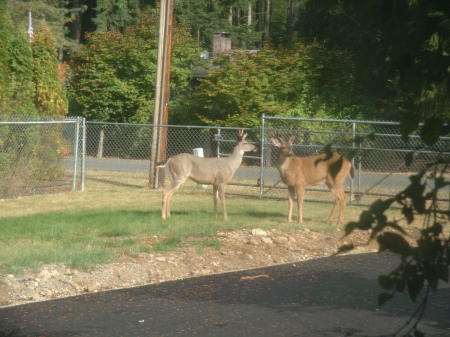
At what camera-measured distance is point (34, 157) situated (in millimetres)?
20625

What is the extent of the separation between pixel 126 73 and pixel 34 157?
1643 centimetres

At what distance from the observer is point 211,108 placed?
103 feet

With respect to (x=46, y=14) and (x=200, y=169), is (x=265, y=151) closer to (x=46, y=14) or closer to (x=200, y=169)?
(x=200, y=169)

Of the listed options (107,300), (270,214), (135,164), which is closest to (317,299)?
(107,300)

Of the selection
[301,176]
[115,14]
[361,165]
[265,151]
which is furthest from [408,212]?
[115,14]

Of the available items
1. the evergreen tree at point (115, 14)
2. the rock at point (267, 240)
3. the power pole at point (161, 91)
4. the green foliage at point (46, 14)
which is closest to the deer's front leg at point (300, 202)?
the rock at point (267, 240)

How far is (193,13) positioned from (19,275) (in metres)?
52.3

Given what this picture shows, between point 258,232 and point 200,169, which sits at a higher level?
point 200,169

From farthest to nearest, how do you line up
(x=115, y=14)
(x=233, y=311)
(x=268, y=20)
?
(x=268, y=20), (x=115, y=14), (x=233, y=311)

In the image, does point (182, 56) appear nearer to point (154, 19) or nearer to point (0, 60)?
point (154, 19)

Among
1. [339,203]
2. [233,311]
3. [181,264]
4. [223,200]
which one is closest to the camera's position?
[233,311]

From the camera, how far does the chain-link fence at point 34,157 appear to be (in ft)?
63.6

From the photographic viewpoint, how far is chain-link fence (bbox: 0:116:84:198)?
763 inches

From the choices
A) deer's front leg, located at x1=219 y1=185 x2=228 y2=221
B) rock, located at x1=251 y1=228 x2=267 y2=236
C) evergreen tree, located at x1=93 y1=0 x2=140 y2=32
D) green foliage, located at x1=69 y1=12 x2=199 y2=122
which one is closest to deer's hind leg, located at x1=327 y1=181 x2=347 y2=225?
deer's front leg, located at x1=219 y1=185 x2=228 y2=221
